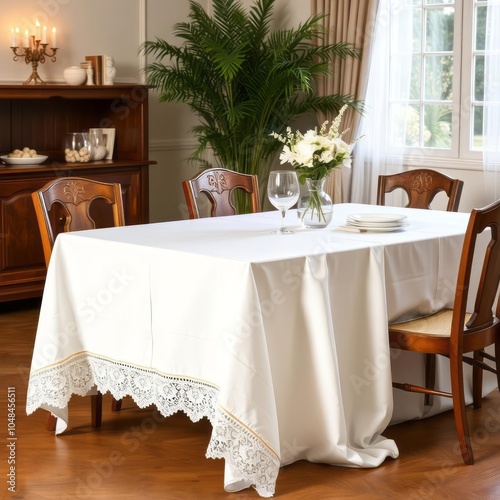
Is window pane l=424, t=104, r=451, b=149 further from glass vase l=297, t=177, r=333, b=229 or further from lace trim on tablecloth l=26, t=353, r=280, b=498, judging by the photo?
lace trim on tablecloth l=26, t=353, r=280, b=498

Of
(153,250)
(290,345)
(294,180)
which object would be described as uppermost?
(294,180)

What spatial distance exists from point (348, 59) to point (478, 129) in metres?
1.02

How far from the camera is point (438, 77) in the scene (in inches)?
230

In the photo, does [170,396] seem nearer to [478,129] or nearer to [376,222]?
[376,222]

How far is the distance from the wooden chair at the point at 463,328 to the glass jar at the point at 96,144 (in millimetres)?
3292

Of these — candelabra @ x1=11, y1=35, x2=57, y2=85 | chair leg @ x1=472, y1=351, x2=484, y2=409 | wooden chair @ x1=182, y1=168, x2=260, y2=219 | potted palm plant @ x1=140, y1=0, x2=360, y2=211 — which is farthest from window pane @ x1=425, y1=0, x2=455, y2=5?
chair leg @ x1=472, y1=351, x2=484, y2=409

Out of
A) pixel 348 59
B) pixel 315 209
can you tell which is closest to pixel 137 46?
pixel 348 59

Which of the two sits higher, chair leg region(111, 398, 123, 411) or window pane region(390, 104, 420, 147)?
window pane region(390, 104, 420, 147)

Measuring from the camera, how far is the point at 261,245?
3193 millimetres

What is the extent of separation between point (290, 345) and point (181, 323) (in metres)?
0.36

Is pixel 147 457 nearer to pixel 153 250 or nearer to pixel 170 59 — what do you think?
pixel 153 250

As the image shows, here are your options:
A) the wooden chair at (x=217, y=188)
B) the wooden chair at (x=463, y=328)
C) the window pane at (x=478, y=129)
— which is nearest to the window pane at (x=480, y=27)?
the window pane at (x=478, y=129)

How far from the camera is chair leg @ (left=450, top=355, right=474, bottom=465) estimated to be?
126 inches

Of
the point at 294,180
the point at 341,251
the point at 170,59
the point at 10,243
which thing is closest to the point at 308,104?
the point at 170,59
